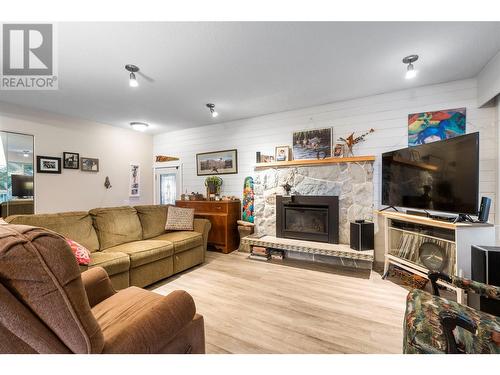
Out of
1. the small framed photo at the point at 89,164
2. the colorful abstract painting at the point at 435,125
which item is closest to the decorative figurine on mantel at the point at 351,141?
the colorful abstract painting at the point at 435,125

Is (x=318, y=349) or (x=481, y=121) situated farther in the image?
(x=481, y=121)

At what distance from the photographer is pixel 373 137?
3301mm

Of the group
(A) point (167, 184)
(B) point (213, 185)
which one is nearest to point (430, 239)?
(B) point (213, 185)

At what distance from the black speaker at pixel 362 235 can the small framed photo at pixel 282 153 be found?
5.30 ft

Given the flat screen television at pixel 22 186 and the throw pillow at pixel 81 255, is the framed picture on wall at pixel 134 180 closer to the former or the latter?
the flat screen television at pixel 22 186

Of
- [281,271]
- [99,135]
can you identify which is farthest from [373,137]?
[99,135]

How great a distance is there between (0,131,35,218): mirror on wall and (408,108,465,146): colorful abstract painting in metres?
6.02

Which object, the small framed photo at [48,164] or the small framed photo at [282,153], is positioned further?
the small framed photo at [282,153]

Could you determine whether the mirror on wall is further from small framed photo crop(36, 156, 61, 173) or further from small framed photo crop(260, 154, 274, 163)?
small framed photo crop(260, 154, 274, 163)

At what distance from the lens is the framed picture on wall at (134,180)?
16.5 ft

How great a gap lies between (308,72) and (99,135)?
4.32 meters

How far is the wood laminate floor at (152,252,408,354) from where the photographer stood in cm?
166

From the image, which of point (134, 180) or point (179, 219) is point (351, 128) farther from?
point (134, 180)
